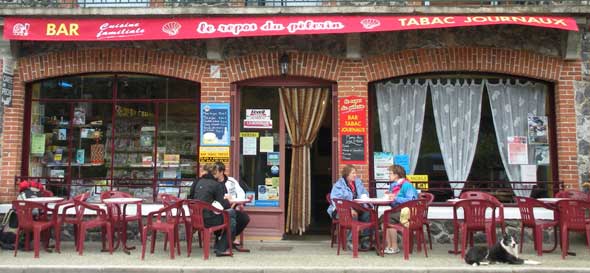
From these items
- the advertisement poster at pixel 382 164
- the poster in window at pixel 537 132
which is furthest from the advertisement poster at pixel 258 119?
the poster in window at pixel 537 132

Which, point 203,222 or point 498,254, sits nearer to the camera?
point 498,254

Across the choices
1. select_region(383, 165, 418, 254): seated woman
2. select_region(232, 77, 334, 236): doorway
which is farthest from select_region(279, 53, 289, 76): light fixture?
select_region(383, 165, 418, 254): seated woman

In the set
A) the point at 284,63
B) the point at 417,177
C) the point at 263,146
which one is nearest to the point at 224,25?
the point at 284,63

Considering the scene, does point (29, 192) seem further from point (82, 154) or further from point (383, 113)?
point (383, 113)

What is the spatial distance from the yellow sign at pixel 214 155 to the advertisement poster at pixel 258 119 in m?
0.68

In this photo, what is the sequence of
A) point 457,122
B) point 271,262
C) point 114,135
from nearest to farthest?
point 271,262, point 457,122, point 114,135

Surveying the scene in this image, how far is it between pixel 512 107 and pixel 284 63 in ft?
13.9

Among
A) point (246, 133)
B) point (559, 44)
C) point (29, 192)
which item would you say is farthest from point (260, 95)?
point (559, 44)

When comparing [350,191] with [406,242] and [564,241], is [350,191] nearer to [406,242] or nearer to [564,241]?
[406,242]

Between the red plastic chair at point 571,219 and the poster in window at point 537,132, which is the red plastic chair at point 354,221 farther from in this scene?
the poster in window at point 537,132

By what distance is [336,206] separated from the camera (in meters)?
8.20

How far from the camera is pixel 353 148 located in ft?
31.1

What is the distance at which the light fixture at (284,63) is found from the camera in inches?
376

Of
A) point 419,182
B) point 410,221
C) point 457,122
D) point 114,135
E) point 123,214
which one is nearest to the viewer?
point 410,221
